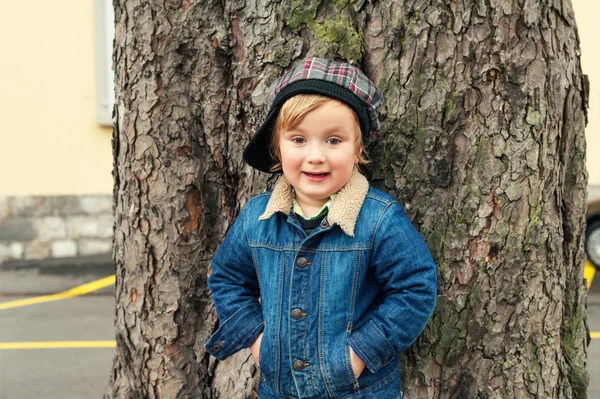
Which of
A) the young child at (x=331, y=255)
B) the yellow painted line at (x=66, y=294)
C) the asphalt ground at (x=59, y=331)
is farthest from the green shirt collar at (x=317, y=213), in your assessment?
the yellow painted line at (x=66, y=294)

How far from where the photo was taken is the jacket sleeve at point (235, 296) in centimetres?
197

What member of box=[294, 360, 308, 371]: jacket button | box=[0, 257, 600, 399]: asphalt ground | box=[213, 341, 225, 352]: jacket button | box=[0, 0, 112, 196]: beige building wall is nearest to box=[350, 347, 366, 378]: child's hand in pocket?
box=[294, 360, 308, 371]: jacket button

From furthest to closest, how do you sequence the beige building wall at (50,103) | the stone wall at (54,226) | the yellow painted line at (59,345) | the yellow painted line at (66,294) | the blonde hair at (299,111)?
the stone wall at (54,226)
the beige building wall at (50,103)
the yellow painted line at (66,294)
the yellow painted line at (59,345)
the blonde hair at (299,111)

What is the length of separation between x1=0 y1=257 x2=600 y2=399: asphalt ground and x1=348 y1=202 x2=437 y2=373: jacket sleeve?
3.06 meters

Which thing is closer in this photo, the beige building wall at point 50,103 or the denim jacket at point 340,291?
the denim jacket at point 340,291

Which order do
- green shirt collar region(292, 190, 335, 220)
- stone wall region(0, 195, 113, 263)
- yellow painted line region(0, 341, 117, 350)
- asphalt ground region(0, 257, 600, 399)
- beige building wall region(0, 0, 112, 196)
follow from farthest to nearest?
stone wall region(0, 195, 113, 263), beige building wall region(0, 0, 112, 196), yellow painted line region(0, 341, 117, 350), asphalt ground region(0, 257, 600, 399), green shirt collar region(292, 190, 335, 220)

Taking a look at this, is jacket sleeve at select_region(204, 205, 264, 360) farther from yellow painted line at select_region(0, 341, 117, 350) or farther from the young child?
yellow painted line at select_region(0, 341, 117, 350)

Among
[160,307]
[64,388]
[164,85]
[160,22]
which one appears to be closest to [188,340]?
[160,307]

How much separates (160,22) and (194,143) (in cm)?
39

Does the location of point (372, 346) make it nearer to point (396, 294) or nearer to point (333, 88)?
point (396, 294)

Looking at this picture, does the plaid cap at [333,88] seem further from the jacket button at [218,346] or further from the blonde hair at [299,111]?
the jacket button at [218,346]

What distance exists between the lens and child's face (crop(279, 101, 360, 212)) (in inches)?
69.7

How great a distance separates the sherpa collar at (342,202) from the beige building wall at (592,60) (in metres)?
7.13

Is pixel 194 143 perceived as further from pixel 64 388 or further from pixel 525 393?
pixel 64 388
